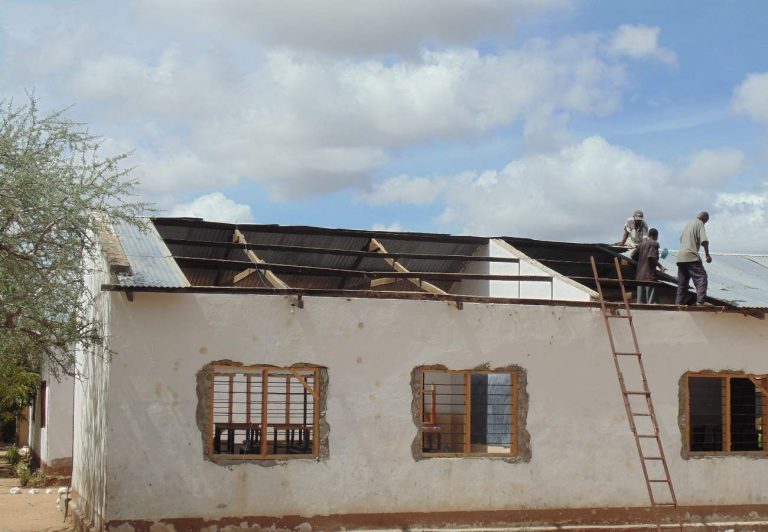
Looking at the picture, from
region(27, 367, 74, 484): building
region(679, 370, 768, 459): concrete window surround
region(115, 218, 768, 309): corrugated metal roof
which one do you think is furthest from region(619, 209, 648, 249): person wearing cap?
region(27, 367, 74, 484): building

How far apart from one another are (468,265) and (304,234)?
3206mm

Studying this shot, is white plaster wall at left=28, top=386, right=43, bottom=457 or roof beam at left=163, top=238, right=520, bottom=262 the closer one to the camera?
roof beam at left=163, top=238, right=520, bottom=262

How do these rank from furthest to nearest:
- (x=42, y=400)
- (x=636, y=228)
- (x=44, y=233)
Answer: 1. (x=42, y=400)
2. (x=636, y=228)
3. (x=44, y=233)

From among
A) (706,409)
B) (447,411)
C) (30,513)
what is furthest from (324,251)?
(706,409)

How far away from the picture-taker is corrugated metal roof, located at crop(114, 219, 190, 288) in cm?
1215

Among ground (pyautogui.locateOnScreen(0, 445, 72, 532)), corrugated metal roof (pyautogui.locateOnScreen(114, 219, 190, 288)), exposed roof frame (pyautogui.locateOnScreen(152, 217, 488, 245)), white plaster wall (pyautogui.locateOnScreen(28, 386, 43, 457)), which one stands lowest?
ground (pyautogui.locateOnScreen(0, 445, 72, 532))

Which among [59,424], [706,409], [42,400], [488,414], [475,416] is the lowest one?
[59,424]

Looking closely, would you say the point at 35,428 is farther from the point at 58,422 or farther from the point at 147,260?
the point at 147,260

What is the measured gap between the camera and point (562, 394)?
13.7m

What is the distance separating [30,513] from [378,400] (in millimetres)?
7713

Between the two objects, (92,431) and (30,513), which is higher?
(92,431)

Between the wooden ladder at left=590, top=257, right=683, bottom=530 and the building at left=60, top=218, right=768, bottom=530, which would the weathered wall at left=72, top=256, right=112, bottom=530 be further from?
the wooden ladder at left=590, top=257, right=683, bottom=530

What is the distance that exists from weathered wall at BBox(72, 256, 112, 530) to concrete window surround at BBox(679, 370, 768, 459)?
7.99 m

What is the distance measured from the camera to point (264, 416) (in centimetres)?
1254
